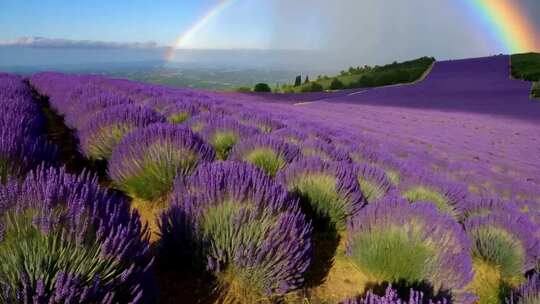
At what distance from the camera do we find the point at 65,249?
1231mm

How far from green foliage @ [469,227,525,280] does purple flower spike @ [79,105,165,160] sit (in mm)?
3726

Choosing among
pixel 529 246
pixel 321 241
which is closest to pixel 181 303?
pixel 321 241

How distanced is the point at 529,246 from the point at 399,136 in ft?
29.6

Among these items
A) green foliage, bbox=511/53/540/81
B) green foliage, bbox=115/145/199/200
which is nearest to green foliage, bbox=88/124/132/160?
green foliage, bbox=115/145/199/200

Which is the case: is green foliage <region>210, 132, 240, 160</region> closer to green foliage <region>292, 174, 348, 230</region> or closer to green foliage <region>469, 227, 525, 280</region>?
green foliage <region>292, 174, 348, 230</region>

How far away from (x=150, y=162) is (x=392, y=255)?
1.85 m

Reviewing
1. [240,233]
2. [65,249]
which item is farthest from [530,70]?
[65,249]

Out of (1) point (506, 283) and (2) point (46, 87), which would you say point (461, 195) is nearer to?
(1) point (506, 283)

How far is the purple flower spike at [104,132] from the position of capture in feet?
10.6

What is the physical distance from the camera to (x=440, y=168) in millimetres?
8688

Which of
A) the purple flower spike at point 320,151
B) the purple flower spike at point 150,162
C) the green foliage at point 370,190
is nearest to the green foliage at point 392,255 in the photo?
the green foliage at point 370,190

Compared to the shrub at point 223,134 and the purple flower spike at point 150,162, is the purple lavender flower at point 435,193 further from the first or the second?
the purple flower spike at point 150,162

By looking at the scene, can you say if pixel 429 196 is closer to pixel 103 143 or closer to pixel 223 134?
pixel 223 134

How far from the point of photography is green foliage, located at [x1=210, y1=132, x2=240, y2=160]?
4.01 meters
